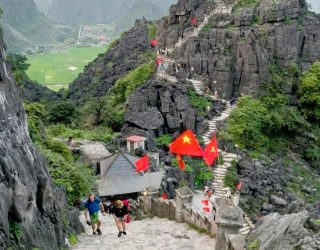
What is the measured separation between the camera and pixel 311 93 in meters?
35.6

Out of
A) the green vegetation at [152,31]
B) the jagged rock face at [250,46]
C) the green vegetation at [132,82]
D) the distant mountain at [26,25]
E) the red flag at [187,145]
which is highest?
the distant mountain at [26,25]

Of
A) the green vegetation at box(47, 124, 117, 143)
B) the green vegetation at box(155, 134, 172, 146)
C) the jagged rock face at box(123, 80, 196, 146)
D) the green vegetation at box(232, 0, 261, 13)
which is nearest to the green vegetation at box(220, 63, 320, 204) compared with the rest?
the jagged rock face at box(123, 80, 196, 146)

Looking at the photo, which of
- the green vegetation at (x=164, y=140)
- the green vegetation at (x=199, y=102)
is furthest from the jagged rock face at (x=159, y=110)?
the green vegetation at (x=199, y=102)

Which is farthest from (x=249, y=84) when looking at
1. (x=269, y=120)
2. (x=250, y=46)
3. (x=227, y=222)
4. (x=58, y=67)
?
(x=58, y=67)

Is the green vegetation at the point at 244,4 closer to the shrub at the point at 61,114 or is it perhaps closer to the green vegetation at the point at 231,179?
the shrub at the point at 61,114

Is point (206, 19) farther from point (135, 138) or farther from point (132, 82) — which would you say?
point (135, 138)

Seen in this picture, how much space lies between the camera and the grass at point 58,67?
86875 mm

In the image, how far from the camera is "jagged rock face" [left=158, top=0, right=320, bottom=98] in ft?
117

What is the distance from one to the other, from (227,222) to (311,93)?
2622 centimetres

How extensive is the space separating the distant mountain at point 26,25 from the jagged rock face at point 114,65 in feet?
322

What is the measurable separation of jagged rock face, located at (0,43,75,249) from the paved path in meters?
0.99

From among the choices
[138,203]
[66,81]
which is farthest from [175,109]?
[66,81]

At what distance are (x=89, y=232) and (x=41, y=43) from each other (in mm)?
155506

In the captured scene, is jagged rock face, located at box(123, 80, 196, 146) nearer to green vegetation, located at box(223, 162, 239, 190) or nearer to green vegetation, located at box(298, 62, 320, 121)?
green vegetation, located at box(223, 162, 239, 190)
